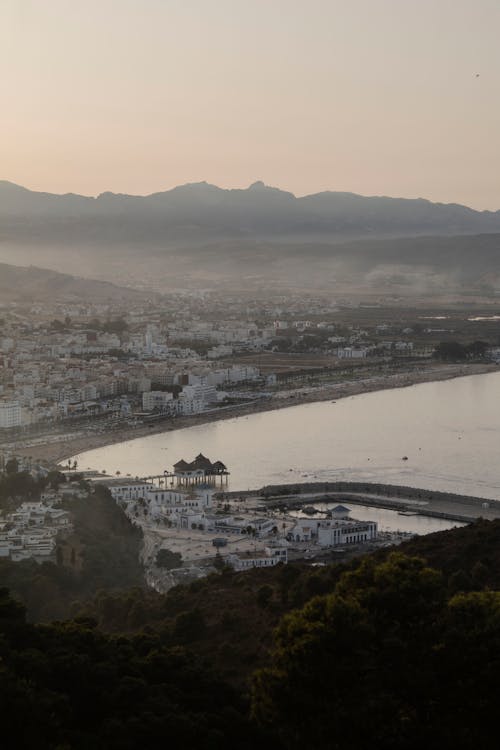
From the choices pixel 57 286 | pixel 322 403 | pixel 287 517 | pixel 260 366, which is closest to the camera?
pixel 287 517

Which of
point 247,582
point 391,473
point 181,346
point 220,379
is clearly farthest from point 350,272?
point 247,582

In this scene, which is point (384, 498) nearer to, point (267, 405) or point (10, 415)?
point (10, 415)

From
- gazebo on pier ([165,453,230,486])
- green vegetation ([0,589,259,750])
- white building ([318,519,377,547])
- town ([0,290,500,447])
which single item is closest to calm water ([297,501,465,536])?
white building ([318,519,377,547])

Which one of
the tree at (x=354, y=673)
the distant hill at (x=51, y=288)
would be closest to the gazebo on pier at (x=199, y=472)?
the tree at (x=354, y=673)

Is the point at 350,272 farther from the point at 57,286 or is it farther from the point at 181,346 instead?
the point at 181,346

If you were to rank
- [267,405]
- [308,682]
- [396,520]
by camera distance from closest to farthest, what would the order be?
[308,682]
[396,520]
[267,405]

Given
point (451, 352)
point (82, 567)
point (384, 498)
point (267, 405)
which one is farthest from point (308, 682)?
point (451, 352)
